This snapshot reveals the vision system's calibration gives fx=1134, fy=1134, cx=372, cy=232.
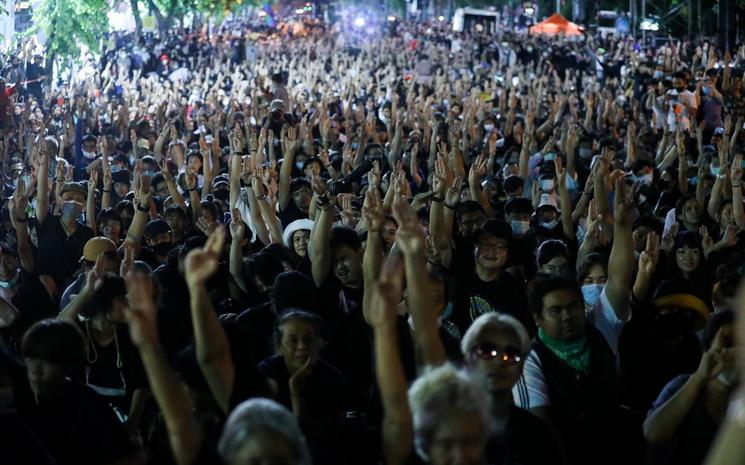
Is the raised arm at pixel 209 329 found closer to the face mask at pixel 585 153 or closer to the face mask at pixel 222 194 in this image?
the face mask at pixel 222 194

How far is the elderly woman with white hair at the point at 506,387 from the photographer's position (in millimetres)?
3662

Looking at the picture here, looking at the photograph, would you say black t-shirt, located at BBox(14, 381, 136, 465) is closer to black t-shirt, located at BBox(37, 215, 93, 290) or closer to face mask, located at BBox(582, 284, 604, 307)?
face mask, located at BBox(582, 284, 604, 307)

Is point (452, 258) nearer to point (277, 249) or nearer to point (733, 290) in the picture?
point (277, 249)

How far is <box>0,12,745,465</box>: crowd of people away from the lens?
343 cm

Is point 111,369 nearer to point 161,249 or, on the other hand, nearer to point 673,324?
point 161,249

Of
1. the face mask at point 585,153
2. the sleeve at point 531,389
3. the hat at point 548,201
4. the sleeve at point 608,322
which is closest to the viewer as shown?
the sleeve at point 531,389

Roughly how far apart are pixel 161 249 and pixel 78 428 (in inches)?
153

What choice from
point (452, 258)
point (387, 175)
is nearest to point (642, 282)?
point (452, 258)

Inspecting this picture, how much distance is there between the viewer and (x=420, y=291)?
12.8 ft

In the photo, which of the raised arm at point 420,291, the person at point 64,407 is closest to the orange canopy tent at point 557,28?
the raised arm at point 420,291

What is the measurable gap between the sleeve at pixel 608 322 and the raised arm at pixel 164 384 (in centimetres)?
252

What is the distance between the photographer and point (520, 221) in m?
8.47

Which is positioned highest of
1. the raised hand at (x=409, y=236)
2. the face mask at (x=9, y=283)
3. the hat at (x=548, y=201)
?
the raised hand at (x=409, y=236)

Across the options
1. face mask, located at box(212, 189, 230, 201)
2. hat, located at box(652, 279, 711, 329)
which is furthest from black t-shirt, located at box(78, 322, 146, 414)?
face mask, located at box(212, 189, 230, 201)
